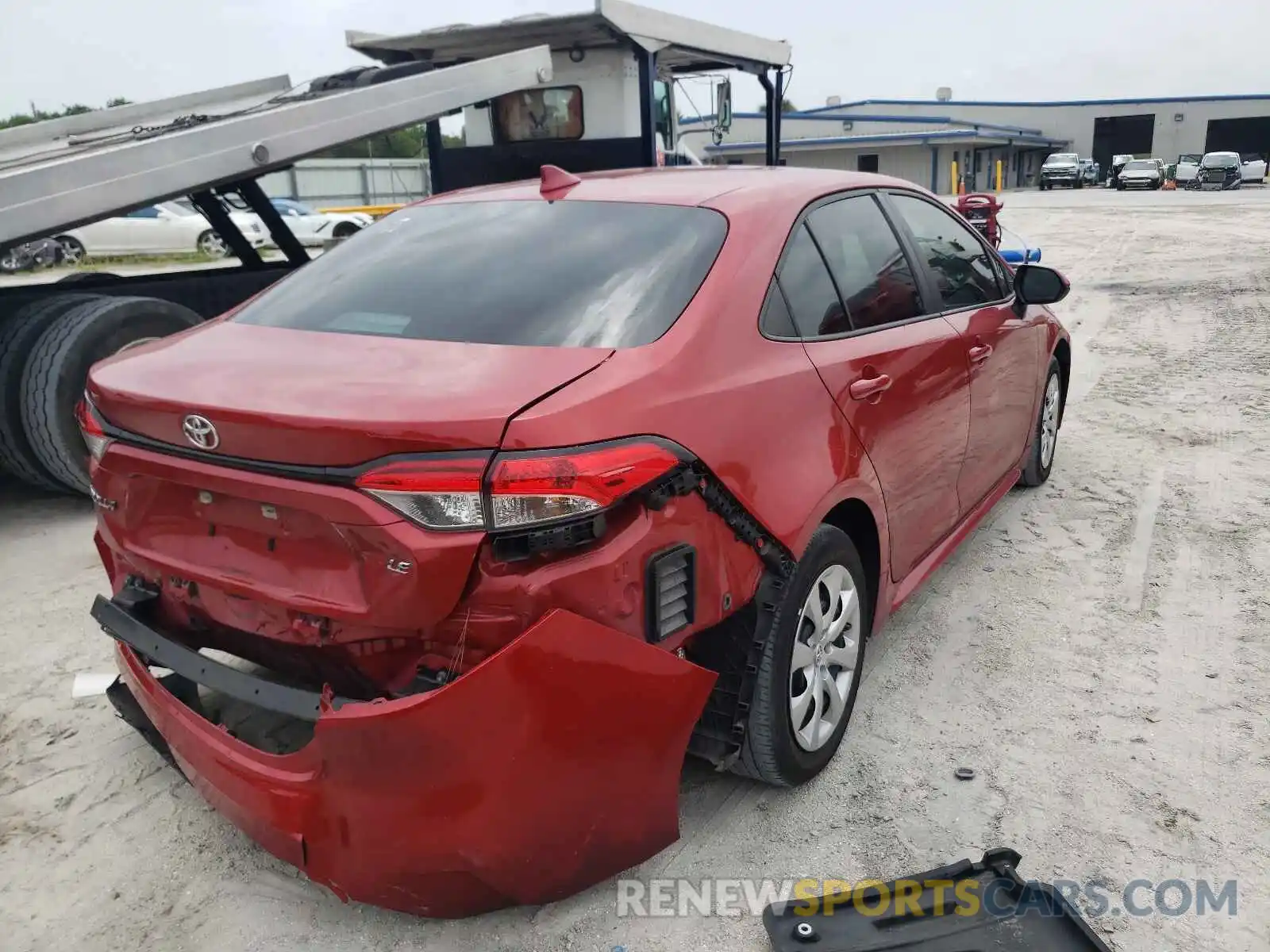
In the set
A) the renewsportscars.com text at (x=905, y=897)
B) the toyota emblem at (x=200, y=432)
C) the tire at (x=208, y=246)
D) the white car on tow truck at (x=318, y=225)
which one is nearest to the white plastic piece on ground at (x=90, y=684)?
the toyota emblem at (x=200, y=432)

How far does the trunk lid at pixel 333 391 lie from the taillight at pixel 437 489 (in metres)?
0.03

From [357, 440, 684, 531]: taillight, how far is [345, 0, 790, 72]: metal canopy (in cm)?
641

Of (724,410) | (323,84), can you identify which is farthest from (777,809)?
(323,84)

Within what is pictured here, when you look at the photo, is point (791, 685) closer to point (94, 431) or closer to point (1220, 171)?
point (94, 431)

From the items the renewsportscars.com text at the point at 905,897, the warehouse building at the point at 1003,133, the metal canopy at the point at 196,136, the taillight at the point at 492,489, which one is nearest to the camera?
the taillight at the point at 492,489

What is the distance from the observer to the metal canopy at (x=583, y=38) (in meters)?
7.68

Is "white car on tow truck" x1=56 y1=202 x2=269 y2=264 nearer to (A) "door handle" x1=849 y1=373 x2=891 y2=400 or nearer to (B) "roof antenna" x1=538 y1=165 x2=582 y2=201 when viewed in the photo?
(B) "roof antenna" x1=538 y1=165 x2=582 y2=201

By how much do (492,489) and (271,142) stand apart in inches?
178

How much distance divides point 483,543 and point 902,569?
1802 mm

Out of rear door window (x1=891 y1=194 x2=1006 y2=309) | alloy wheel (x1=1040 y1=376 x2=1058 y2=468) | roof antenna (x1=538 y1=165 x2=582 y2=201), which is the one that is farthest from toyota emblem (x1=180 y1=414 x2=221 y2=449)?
alloy wheel (x1=1040 y1=376 x2=1058 y2=468)

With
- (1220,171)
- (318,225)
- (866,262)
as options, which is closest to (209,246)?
(318,225)

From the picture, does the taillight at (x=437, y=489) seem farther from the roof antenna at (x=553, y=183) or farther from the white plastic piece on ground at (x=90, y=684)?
the white plastic piece on ground at (x=90, y=684)

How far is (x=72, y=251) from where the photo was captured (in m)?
16.3

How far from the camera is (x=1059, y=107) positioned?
64875 millimetres
